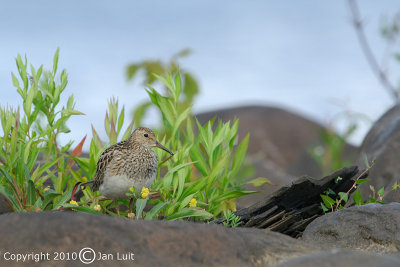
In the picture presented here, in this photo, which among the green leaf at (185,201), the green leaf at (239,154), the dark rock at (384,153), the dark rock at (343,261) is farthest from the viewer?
the dark rock at (384,153)

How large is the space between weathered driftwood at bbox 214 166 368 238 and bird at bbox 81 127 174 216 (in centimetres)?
111

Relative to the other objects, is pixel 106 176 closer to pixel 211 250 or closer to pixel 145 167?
pixel 145 167

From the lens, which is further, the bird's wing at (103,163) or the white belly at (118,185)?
the bird's wing at (103,163)

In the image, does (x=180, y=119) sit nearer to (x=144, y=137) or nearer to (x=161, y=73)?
(x=144, y=137)

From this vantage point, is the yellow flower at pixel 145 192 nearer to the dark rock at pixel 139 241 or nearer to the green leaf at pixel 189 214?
the green leaf at pixel 189 214

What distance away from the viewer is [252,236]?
519 cm

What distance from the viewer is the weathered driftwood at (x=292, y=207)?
680 cm

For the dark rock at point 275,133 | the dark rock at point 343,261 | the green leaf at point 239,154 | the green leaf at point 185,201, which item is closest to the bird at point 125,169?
the green leaf at point 185,201

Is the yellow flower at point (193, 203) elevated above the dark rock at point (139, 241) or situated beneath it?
situated beneath

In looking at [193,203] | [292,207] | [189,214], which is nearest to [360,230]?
[292,207]

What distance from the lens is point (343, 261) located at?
4312 mm

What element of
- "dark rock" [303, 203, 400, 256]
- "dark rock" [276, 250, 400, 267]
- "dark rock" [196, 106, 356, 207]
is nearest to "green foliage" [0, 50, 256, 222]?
"dark rock" [303, 203, 400, 256]

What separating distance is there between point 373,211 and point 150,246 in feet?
9.03

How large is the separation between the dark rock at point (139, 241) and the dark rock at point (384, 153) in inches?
224
